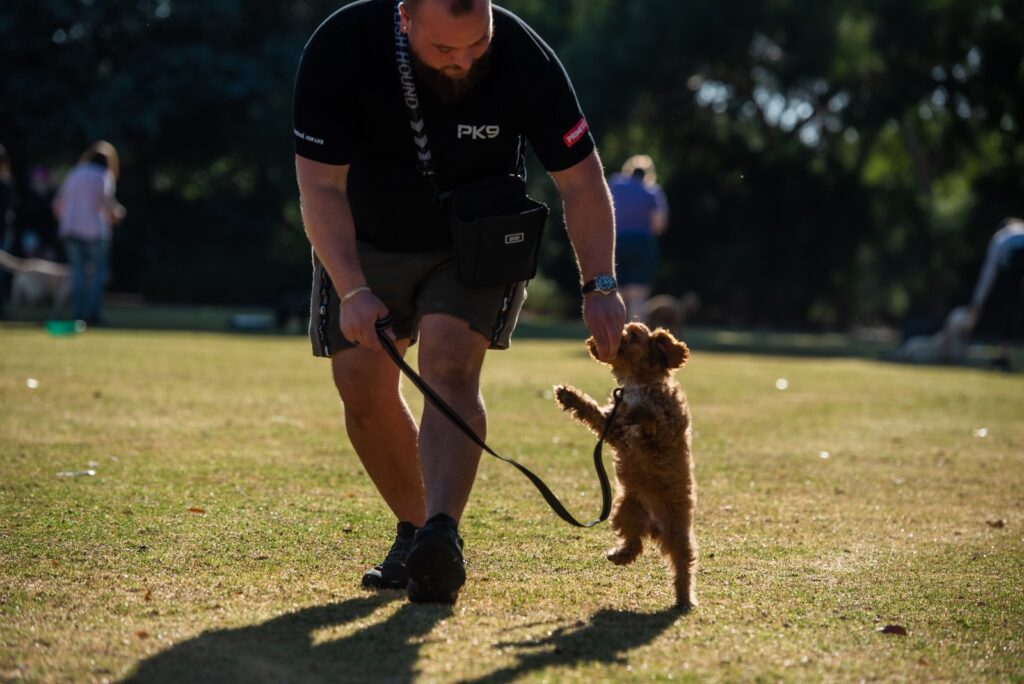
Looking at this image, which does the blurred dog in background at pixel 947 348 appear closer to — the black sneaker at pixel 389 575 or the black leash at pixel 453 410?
the black leash at pixel 453 410

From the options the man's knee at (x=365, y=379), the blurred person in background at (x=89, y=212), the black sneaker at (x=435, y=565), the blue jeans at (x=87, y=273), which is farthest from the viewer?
the blue jeans at (x=87, y=273)

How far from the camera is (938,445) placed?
1012cm

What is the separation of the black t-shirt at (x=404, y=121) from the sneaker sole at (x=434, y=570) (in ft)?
3.44

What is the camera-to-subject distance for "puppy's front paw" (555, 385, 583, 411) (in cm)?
515

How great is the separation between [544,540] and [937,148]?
104 ft

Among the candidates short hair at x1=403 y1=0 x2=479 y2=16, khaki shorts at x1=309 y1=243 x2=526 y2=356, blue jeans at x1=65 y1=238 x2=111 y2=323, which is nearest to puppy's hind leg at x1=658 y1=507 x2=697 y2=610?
khaki shorts at x1=309 y1=243 x2=526 y2=356

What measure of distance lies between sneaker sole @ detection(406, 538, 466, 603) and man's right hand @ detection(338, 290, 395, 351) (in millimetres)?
650

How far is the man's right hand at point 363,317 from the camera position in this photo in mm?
4746

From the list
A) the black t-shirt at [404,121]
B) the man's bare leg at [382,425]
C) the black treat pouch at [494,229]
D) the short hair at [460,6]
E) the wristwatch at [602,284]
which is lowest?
the man's bare leg at [382,425]

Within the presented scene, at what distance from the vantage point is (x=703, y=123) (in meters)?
34.4

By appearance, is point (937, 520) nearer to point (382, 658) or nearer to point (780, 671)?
point (780, 671)

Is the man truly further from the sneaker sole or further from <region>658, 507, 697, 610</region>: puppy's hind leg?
<region>658, 507, 697, 610</region>: puppy's hind leg

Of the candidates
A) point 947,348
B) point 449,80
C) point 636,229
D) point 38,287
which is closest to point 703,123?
point 947,348

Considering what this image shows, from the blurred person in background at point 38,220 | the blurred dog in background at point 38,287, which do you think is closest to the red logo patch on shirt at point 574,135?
the blurred dog in background at point 38,287
